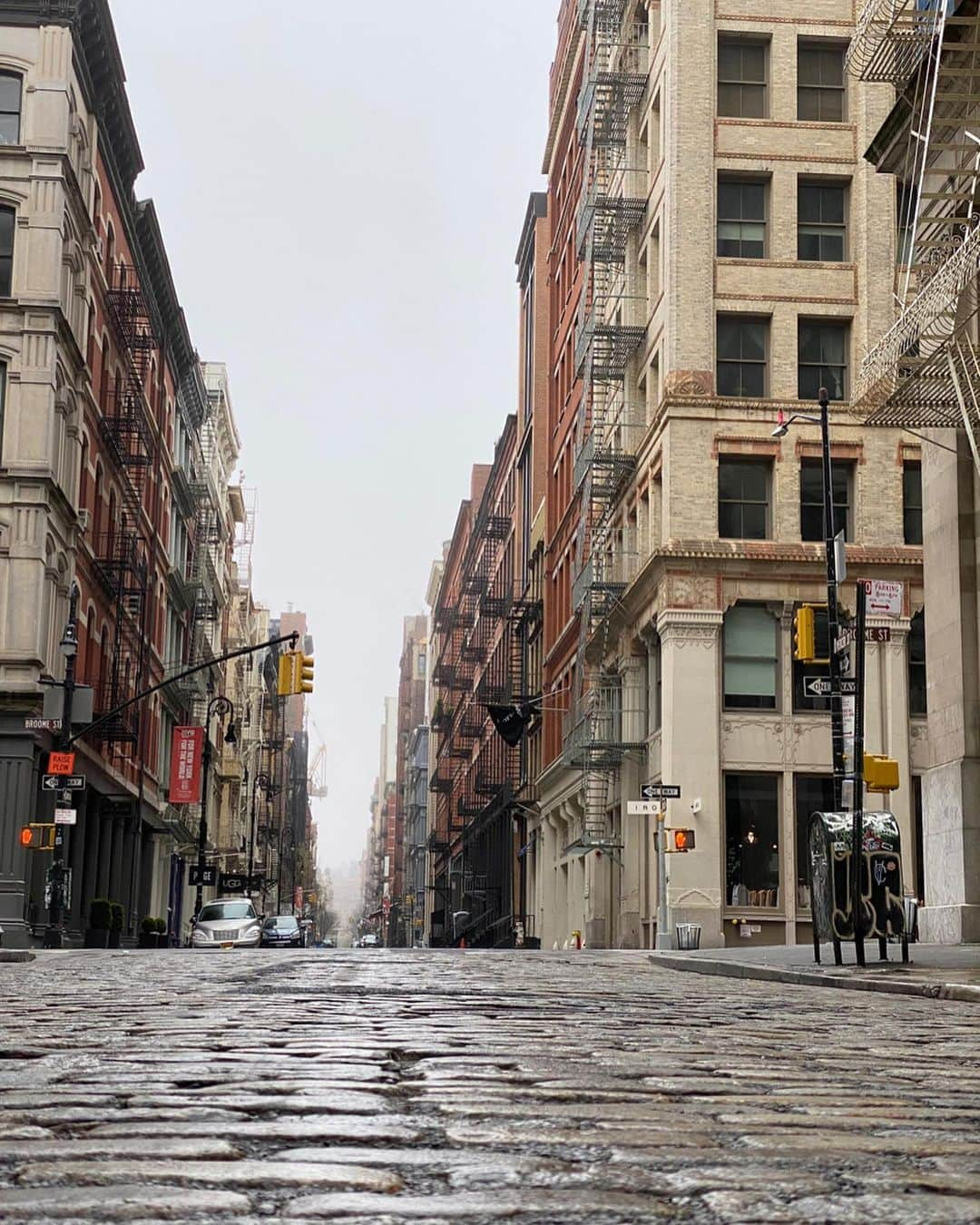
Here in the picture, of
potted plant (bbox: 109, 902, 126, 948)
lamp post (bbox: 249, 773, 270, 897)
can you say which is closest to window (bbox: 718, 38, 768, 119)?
potted plant (bbox: 109, 902, 126, 948)

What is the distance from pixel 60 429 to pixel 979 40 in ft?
90.8

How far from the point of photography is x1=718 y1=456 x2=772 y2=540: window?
44.5 meters

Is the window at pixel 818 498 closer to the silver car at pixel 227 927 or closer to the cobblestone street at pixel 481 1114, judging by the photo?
the silver car at pixel 227 927

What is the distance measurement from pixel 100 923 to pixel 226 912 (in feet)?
13.4

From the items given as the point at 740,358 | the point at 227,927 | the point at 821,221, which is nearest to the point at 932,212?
the point at 740,358

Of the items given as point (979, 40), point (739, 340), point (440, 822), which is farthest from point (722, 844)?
point (440, 822)

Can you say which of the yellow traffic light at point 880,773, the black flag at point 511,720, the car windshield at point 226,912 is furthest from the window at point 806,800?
the yellow traffic light at point 880,773

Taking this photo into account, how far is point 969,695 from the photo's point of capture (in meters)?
26.3

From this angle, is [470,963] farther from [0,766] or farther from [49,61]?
[49,61]

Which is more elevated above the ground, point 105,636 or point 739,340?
point 739,340

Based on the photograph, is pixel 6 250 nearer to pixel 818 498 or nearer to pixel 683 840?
pixel 818 498

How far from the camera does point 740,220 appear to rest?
45.9 metres

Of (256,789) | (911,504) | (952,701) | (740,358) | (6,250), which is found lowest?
(952,701)

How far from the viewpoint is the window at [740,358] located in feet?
148
